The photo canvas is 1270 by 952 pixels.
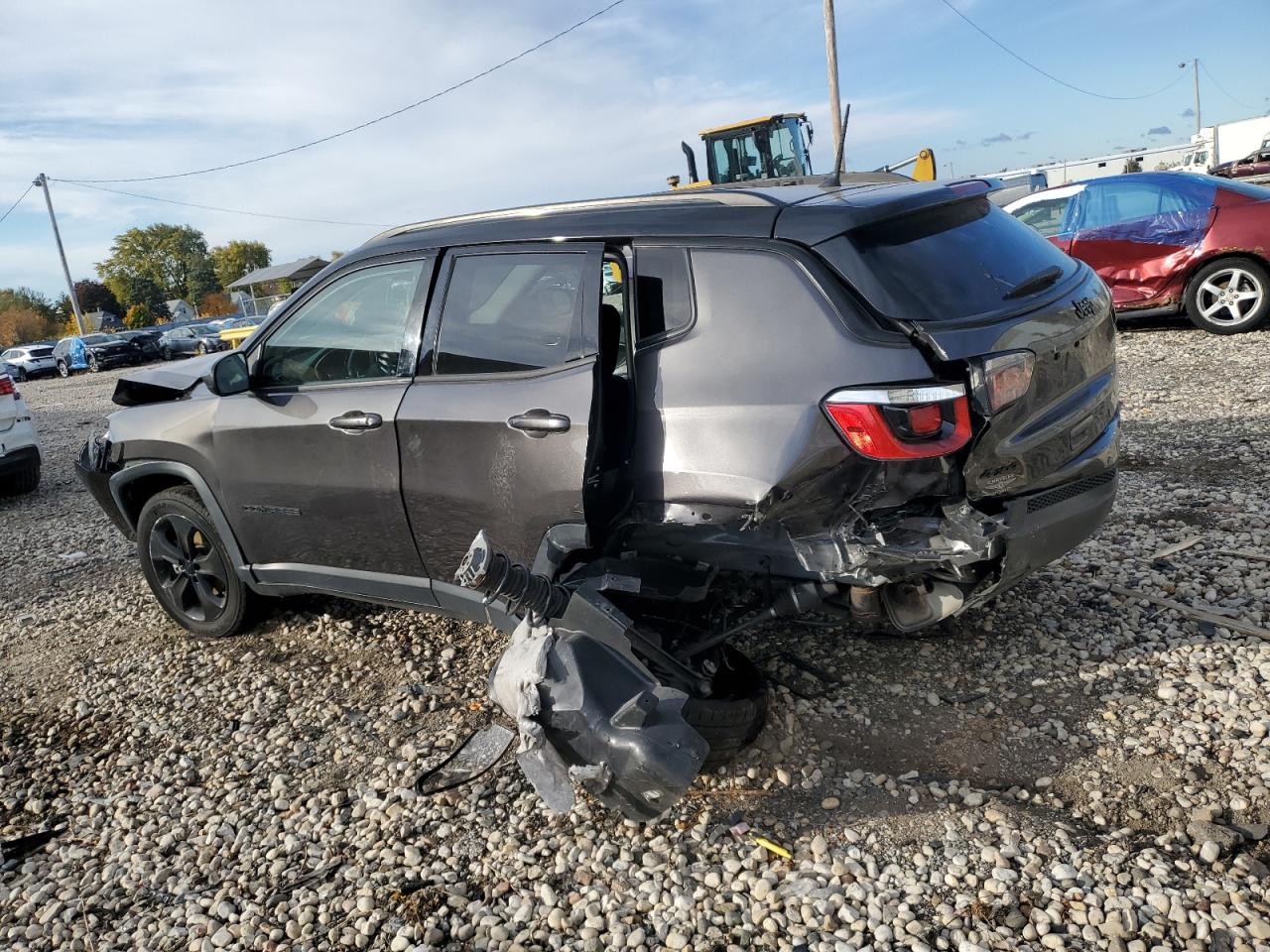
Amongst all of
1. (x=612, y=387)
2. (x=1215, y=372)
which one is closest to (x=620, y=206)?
(x=612, y=387)

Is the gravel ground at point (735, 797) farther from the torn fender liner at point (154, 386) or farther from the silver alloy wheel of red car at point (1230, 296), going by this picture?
the silver alloy wheel of red car at point (1230, 296)

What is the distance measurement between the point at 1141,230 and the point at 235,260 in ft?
A: 296

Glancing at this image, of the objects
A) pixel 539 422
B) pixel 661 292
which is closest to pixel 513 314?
pixel 539 422

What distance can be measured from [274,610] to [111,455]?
1121 mm

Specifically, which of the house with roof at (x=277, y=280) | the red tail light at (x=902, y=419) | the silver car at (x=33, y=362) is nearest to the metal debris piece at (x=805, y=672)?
the red tail light at (x=902, y=419)

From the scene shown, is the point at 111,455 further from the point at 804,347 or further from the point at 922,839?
the point at 922,839

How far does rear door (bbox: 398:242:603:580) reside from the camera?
303 centimetres

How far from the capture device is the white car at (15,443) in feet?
26.6

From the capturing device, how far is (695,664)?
10.1ft

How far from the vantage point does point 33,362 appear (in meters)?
32.2

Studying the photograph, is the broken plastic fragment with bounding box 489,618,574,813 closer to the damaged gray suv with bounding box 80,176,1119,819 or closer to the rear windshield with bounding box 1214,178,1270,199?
the damaged gray suv with bounding box 80,176,1119,819

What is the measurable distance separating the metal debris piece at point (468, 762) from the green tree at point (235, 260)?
294 ft

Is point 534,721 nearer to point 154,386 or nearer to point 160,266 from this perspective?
point 154,386

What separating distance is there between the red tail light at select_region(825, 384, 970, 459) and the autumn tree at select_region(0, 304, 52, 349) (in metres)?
72.8
